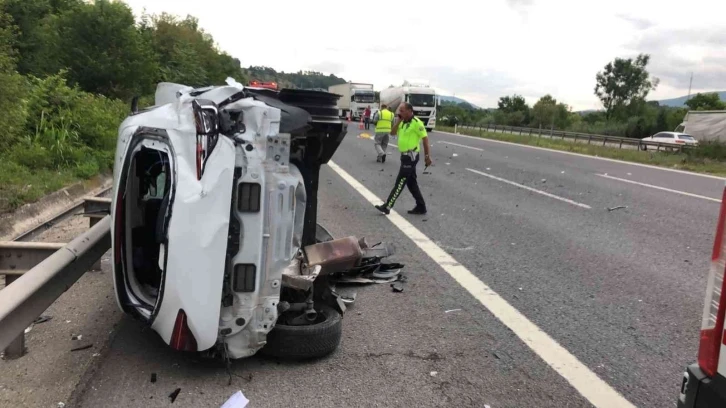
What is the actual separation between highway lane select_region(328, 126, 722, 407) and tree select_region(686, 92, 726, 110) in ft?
211

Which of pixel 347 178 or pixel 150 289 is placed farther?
pixel 347 178

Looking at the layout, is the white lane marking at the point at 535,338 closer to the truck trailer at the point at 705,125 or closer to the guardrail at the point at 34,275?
the guardrail at the point at 34,275

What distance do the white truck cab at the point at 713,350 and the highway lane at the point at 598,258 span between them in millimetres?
1445

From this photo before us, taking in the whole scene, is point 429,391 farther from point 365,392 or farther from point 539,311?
point 539,311

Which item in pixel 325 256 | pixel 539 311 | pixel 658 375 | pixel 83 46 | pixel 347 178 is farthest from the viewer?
pixel 83 46

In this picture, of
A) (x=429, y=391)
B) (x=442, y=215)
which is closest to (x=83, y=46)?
(x=442, y=215)

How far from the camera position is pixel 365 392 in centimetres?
320

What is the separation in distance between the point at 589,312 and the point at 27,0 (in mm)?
33493

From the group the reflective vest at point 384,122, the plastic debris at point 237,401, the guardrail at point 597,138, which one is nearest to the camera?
the plastic debris at point 237,401

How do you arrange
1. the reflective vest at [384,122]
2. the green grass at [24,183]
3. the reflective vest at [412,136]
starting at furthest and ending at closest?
the reflective vest at [384,122] < the reflective vest at [412,136] < the green grass at [24,183]

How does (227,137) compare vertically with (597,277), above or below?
above

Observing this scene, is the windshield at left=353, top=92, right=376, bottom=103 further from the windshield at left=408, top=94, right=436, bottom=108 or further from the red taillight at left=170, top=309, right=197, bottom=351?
the red taillight at left=170, top=309, right=197, bottom=351

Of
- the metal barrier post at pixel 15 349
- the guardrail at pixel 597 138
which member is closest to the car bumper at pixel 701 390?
the metal barrier post at pixel 15 349

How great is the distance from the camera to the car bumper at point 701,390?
1.76 meters
